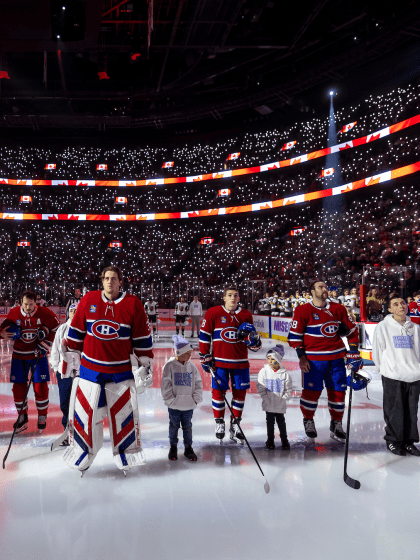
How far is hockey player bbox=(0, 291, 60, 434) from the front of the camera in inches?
205

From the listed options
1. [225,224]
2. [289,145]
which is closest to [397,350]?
[289,145]

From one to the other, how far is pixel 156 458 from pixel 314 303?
2424 mm

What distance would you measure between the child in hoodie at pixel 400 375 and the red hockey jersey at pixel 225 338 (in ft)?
4.79

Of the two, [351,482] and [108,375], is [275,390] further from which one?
[108,375]

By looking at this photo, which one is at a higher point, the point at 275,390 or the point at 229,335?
the point at 229,335

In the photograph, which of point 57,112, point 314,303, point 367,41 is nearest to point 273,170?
point 367,41

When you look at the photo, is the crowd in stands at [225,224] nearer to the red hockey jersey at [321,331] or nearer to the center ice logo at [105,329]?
the red hockey jersey at [321,331]

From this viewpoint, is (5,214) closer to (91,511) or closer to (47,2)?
(47,2)

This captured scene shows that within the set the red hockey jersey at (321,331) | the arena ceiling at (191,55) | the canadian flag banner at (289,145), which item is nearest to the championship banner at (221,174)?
the canadian flag banner at (289,145)

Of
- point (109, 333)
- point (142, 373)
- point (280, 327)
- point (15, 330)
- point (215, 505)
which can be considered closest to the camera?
point (215, 505)

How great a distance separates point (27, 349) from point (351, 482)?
3.87 m

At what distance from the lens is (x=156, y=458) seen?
169 inches

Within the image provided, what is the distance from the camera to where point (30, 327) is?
5.29m

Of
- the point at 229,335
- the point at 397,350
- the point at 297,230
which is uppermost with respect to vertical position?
the point at 297,230
